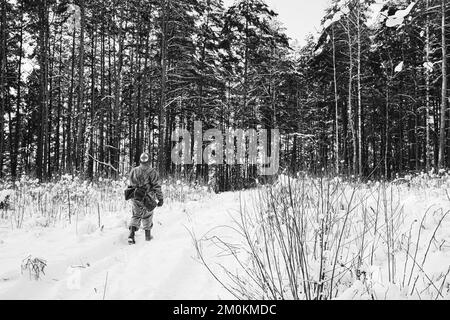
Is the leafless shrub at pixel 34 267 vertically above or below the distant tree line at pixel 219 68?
below

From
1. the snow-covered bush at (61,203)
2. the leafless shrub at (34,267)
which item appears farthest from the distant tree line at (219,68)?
the leafless shrub at (34,267)

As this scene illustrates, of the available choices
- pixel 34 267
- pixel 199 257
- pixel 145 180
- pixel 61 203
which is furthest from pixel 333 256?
pixel 61 203

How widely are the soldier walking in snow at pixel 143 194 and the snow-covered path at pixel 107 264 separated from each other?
0.32 m

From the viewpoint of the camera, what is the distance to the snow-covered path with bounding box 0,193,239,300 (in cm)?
271

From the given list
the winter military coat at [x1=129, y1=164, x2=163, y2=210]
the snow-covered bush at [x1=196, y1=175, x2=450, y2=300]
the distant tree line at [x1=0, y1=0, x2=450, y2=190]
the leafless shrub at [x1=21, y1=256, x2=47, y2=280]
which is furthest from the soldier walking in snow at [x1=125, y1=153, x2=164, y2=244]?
the distant tree line at [x1=0, y1=0, x2=450, y2=190]

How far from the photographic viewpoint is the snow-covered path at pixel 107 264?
2.71 meters

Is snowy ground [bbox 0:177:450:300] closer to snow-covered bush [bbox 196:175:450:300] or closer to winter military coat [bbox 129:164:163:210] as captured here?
snow-covered bush [bbox 196:175:450:300]

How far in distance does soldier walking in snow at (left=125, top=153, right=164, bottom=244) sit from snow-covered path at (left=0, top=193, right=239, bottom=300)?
32 centimetres

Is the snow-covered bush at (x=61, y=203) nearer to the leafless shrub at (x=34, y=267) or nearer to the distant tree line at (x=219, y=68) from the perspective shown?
the leafless shrub at (x=34, y=267)

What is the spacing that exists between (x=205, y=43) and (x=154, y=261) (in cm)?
1722

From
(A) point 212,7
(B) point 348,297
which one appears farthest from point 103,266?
(A) point 212,7

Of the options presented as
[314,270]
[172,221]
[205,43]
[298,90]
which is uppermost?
[205,43]
